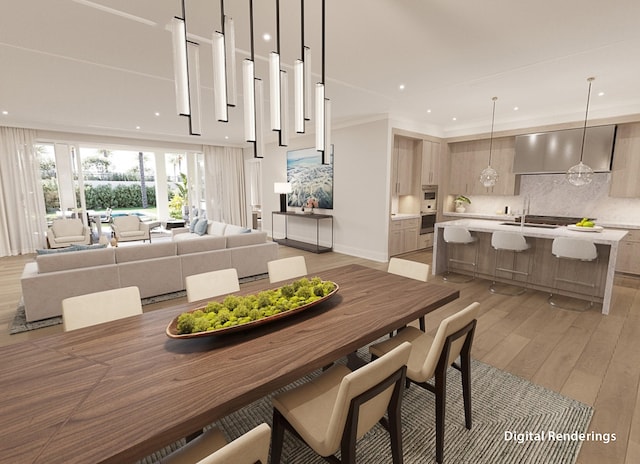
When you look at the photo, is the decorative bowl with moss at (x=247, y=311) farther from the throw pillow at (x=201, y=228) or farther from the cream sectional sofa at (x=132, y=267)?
the throw pillow at (x=201, y=228)

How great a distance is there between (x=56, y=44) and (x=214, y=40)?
267 centimetres

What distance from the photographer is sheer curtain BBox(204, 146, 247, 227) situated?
9398mm

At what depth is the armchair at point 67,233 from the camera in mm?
6551

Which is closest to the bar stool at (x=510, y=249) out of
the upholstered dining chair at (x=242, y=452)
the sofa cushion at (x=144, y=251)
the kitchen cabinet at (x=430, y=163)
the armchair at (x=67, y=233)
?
the kitchen cabinet at (x=430, y=163)

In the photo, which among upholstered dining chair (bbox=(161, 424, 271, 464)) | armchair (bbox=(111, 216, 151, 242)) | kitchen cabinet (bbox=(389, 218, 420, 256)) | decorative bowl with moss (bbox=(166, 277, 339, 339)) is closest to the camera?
upholstered dining chair (bbox=(161, 424, 271, 464))

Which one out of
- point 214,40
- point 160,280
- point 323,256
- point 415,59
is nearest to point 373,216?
point 323,256

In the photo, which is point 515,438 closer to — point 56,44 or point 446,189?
point 56,44

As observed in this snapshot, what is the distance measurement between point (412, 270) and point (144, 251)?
3358 mm

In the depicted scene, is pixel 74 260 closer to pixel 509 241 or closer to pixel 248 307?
pixel 248 307

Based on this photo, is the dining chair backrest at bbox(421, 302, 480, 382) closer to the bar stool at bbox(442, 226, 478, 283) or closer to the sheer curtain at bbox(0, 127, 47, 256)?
the bar stool at bbox(442, 226, 478, 283)

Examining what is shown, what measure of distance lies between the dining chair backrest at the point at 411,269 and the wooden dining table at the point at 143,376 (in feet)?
2.60

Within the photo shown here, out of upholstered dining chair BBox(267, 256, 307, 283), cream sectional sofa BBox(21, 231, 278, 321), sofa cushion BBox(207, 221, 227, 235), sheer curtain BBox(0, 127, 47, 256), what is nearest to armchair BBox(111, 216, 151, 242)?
sheer curtain BBox(0, 127, 47, 256)

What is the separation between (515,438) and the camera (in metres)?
1.90

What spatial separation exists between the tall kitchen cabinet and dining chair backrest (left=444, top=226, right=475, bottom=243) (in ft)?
8.18
